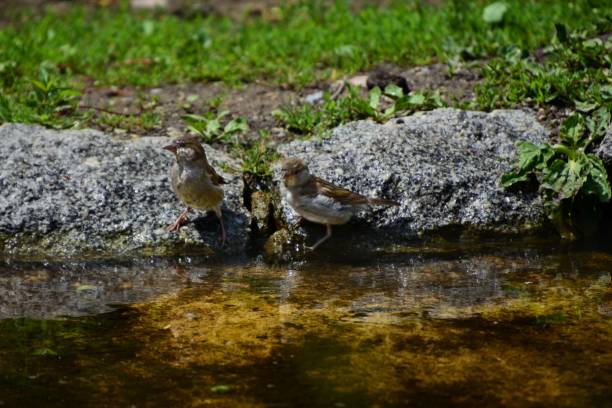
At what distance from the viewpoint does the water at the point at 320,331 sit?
4.34m

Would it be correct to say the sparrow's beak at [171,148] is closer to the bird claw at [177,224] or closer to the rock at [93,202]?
the rock at [93,202]

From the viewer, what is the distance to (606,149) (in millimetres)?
7117

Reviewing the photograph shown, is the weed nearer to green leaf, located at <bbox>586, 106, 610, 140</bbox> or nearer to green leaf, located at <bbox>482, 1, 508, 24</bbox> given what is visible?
green leaf, located at <bbox>586, 106, 610, 140</bbox>

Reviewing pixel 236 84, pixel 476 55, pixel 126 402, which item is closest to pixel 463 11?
pixel 476 55

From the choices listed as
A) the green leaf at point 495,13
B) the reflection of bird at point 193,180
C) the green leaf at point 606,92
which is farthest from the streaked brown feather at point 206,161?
the green leaf at point 495,13

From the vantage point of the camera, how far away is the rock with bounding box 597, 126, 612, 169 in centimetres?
711

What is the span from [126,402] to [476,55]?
5.78 meters

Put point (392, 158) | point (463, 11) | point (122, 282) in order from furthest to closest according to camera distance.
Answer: point (463, 11) → point (392, 158) → point (122, 282)

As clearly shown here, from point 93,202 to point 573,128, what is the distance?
3.70 metres

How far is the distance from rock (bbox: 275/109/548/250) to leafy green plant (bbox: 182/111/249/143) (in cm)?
58

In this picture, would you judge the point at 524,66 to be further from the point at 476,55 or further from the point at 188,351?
the point at 188,351

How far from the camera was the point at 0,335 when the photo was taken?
5.15 metres

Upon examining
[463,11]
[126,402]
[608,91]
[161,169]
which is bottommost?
Answer: [126,402]

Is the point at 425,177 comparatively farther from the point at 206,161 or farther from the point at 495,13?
the point at 495,13
